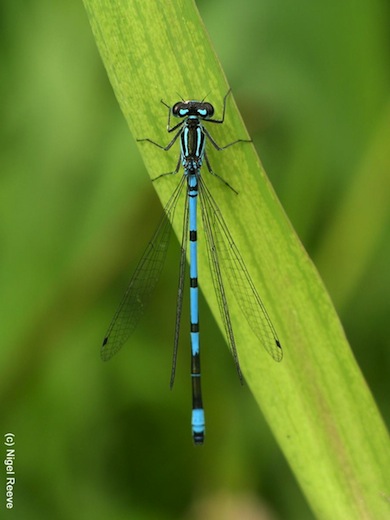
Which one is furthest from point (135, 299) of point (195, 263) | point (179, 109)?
point (179, 109)

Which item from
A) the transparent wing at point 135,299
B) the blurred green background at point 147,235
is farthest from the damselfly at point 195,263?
the blurred green background at point 147,235

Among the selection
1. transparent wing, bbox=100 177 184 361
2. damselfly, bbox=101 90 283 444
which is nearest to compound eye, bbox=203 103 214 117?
damselfly, bbox=101 90 283 444

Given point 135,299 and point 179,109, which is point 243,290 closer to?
point 179,109

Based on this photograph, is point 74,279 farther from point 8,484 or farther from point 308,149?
point 308,149

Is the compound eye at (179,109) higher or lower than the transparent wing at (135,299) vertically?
higher

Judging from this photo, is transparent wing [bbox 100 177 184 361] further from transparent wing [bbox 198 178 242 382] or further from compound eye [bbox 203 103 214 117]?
compound eye [bbox 203 103 214 117]

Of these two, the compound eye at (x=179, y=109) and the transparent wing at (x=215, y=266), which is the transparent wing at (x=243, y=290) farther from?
the compound eye at (x=179, y=109)
